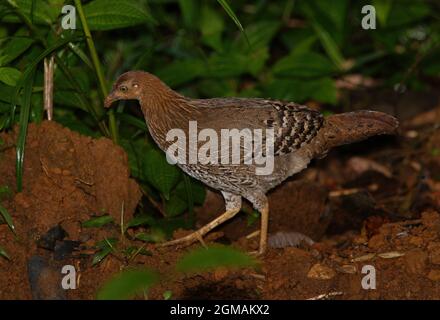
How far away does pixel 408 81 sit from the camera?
843 cm

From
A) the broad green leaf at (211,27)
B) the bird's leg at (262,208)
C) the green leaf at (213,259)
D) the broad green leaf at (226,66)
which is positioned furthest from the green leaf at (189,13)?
the green leaf at (213,259)

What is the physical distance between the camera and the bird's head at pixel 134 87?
564 cm

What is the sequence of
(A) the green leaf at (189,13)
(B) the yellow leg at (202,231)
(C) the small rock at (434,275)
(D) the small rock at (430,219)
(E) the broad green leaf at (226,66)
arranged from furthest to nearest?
(A) the green leaf at (189,13)
(E) the broad green leaf at (226,66)
(B) the yellow leg at (202,231)
(D) the small rock at (430,219)
(C) the small rock at (434,275)

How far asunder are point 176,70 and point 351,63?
306 centimetres

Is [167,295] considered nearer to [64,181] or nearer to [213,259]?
[213,259]

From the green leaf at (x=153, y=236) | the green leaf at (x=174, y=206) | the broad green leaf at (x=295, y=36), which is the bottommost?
the green leaf at (x=153, y=236)

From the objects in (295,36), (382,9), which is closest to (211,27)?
(295,36)

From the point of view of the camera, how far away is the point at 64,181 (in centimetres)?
551

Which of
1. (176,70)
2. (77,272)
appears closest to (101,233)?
(77,272)

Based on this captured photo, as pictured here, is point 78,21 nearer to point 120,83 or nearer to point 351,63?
point 120,83

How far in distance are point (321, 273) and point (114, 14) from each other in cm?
238

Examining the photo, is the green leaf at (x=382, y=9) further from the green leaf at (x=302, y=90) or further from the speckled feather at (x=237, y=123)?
the speckled feather at (x=237, y=123)

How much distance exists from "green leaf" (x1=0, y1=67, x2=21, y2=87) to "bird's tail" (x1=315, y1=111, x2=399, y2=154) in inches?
85.1

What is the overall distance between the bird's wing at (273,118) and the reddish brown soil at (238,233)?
2.26ft
